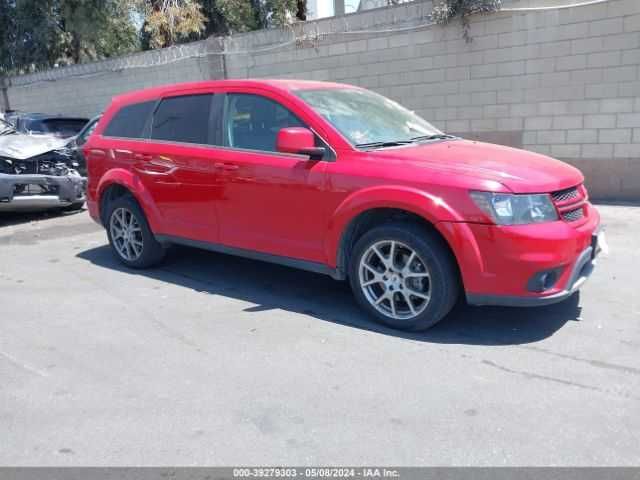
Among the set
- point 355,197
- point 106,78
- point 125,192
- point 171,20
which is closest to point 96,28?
point 106,78

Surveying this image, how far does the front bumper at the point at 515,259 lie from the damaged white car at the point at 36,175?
257 inches

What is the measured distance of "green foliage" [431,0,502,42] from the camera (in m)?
8.90

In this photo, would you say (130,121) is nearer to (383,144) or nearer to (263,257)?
(263,257)

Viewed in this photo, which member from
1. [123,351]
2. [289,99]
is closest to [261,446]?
[123,351]

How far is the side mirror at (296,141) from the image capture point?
4.47m

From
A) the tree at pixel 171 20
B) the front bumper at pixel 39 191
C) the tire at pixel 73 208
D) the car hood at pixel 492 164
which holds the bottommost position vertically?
the tire at pixel 73 208

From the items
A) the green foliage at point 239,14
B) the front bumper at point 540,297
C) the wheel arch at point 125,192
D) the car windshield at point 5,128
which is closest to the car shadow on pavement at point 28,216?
the car windshield at point 5,128

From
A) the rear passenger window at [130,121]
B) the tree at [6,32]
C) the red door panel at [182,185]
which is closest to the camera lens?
the red door panel at [182,185]

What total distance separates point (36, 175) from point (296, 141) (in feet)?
18.2

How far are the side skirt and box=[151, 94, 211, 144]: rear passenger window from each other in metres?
0.91

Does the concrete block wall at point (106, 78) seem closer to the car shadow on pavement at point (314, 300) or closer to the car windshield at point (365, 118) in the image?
the car shadow on pavement at point (314, 300)

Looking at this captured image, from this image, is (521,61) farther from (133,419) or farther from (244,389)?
(133,419)

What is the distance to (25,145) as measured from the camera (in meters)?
8.95

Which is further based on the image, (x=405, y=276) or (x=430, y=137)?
(x=430, y=137)
